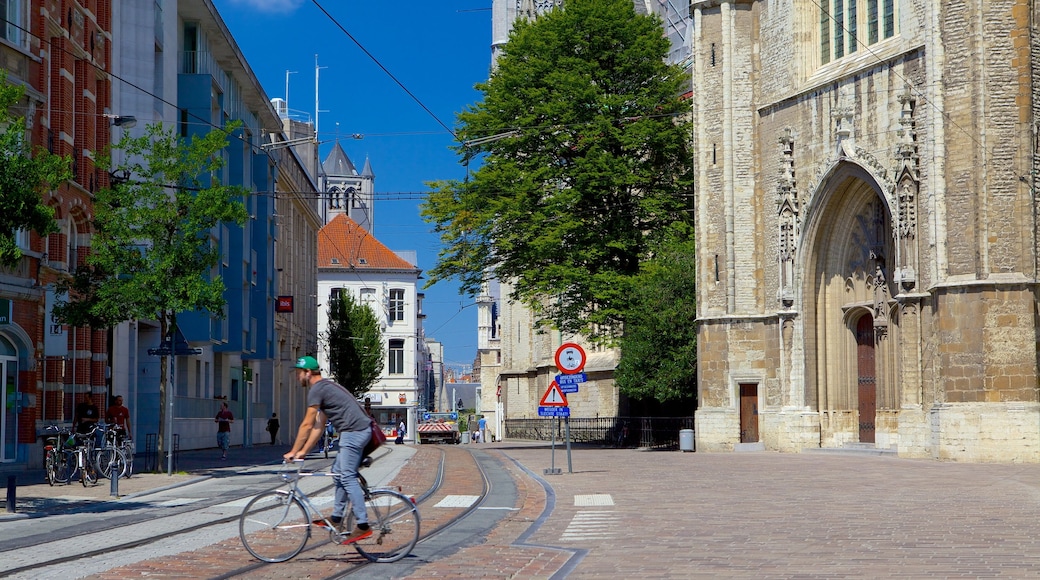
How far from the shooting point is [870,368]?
116 ft

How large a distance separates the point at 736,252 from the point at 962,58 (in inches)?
394

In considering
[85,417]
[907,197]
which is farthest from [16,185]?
[907,197]

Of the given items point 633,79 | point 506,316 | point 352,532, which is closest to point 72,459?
point 352,532

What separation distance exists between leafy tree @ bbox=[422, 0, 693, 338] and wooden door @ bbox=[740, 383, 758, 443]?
4.86 meters

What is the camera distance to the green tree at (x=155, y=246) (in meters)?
25.0

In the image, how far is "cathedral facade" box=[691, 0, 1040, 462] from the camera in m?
28.7

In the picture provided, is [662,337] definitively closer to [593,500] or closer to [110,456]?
[110,456]

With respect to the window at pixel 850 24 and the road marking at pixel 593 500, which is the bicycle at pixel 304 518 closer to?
the road marking at pixel 593 500

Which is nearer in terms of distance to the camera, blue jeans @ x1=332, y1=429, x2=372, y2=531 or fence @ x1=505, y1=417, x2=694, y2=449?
blue jeans @ x1=332, y1=429, x2=372, y2=531

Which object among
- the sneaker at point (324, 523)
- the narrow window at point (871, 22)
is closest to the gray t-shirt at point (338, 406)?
the sneaker at point (324, 523)

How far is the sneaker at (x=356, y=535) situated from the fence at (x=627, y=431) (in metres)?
22.5

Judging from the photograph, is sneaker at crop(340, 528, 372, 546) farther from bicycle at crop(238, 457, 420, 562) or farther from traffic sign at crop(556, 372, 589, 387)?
traffic sign at crop(556, 372, 589, 387)

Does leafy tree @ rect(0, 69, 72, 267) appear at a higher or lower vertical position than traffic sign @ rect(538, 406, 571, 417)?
higher

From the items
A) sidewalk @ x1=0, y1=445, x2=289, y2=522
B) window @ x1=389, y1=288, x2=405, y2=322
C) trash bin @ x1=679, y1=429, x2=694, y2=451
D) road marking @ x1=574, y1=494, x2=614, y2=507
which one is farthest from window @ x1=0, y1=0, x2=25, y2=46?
window @ x1=389, y1=288, x2=405, y2=322
